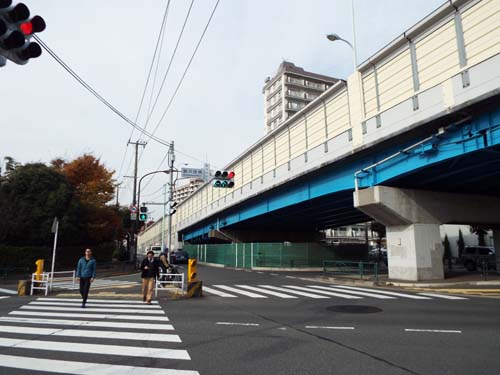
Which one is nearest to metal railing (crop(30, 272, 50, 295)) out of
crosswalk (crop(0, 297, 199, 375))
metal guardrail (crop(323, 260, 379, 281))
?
crosswalk (crop(0, 297, 199, 375))

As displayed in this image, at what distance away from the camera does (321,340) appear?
6.94 metres

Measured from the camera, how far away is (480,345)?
21.0 ft

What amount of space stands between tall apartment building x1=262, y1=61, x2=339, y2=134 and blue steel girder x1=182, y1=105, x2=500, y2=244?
54531mm

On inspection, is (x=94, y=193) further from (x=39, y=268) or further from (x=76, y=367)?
(x=76, y=367)

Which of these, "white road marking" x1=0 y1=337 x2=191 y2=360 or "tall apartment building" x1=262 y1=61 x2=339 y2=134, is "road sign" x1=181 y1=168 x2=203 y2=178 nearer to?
"white road marking" x1=0 y1=337 x2=191 y2=360

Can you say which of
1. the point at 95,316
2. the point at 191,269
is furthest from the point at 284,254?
the point at 95,316

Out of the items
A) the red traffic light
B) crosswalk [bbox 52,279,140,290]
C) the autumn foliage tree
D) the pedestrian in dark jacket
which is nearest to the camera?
the red traffic light

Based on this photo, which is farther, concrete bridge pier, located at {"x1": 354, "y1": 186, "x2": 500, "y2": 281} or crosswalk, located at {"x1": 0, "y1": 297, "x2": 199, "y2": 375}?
concrete bridge pier, located at {"x1": 354, "y1": 186, "x2": 500, "y2": 281}

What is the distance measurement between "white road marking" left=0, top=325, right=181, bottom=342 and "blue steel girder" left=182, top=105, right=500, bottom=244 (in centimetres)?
1319

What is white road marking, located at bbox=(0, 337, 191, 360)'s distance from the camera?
234 inches

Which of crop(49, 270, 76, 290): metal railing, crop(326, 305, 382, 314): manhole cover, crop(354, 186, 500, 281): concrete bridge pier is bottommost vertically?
crop(326, 305, 382, 314): manhole cover

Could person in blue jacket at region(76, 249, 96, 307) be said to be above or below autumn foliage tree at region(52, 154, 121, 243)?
below

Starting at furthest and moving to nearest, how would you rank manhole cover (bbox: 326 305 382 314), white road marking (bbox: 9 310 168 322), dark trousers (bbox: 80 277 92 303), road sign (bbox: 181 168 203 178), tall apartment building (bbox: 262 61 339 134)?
tall apartment building (bbox: 262 61 339 134) < road sign (bbox: 181 168 203 178) < dark trousers (bbox: 80 277 92 303) < manhole cover (bbox: 326 305 382 314) < white road marking (bbox: 9 310 168 322)

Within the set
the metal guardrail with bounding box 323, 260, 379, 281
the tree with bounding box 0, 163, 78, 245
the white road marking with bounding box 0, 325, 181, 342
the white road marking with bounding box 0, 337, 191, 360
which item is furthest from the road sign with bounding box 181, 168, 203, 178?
the white road marking with bounding box 0, 337, 191, 360
